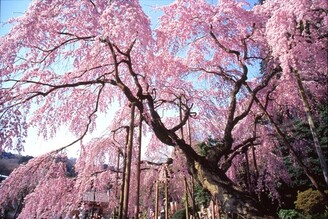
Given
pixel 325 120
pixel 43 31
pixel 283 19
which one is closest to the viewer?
pixel 283 19

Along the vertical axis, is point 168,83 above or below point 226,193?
above

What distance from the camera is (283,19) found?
19.7ft

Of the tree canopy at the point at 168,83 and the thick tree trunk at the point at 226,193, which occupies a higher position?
the tree canopy at the point at 168,83

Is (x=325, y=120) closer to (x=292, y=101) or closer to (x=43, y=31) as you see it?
(x=292, y=101)

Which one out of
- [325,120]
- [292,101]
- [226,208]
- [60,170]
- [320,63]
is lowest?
[226,208]

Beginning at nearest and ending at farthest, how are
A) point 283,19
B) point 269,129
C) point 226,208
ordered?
point 226,208 → point 283,19 → point 269,129

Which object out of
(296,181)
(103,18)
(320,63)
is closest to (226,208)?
(320,63)

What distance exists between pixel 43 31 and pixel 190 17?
479cm

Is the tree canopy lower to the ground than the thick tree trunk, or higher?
higher

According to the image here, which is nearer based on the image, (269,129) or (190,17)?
(190,17)

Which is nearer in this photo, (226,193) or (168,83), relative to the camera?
(226,193)

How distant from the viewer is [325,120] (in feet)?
49.2

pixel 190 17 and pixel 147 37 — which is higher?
pixel 190 17

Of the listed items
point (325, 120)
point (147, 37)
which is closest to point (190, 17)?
point (147, 37)
